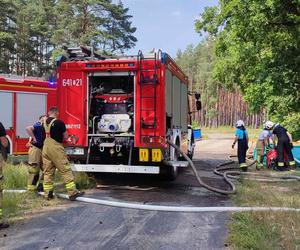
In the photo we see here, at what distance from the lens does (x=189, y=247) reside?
5047mm

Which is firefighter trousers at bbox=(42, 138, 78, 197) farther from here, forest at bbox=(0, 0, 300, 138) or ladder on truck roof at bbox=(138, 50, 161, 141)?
forest at bbox=(0, 0, 300, 138)

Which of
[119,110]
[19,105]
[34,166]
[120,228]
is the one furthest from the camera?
[19,105]

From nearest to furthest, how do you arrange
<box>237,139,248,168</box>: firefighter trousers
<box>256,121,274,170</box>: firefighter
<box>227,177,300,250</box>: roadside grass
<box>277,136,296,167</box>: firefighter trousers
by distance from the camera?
→ <box>227,177,300,250</box>: roadside grass → <box>277,136,296,167</box>: firefighter trousers → <box>237,139,248,168</box>: firefighter trousers → <box>256,121,274,170</box>: firefighter

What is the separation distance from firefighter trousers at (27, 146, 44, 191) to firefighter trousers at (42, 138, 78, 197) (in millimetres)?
499

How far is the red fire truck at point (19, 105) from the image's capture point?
1300 centimetres

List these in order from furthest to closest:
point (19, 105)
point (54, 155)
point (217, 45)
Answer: point (217, 45), point (19, 105), point (54, 155)

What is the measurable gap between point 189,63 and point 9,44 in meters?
47.5

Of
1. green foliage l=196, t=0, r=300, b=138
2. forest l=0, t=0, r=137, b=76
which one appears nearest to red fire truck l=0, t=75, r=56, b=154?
green foliage l=196, t=0, r=300, b=138

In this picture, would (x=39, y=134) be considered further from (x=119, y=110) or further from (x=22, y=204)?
(x=119, y=110)

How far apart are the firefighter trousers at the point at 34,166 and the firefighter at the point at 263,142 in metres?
7.39

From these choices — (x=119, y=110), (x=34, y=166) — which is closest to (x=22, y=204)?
(x=34, y=166)

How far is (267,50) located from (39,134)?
771cm

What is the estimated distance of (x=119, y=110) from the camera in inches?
382

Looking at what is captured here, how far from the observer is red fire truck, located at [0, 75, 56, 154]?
512 inches
